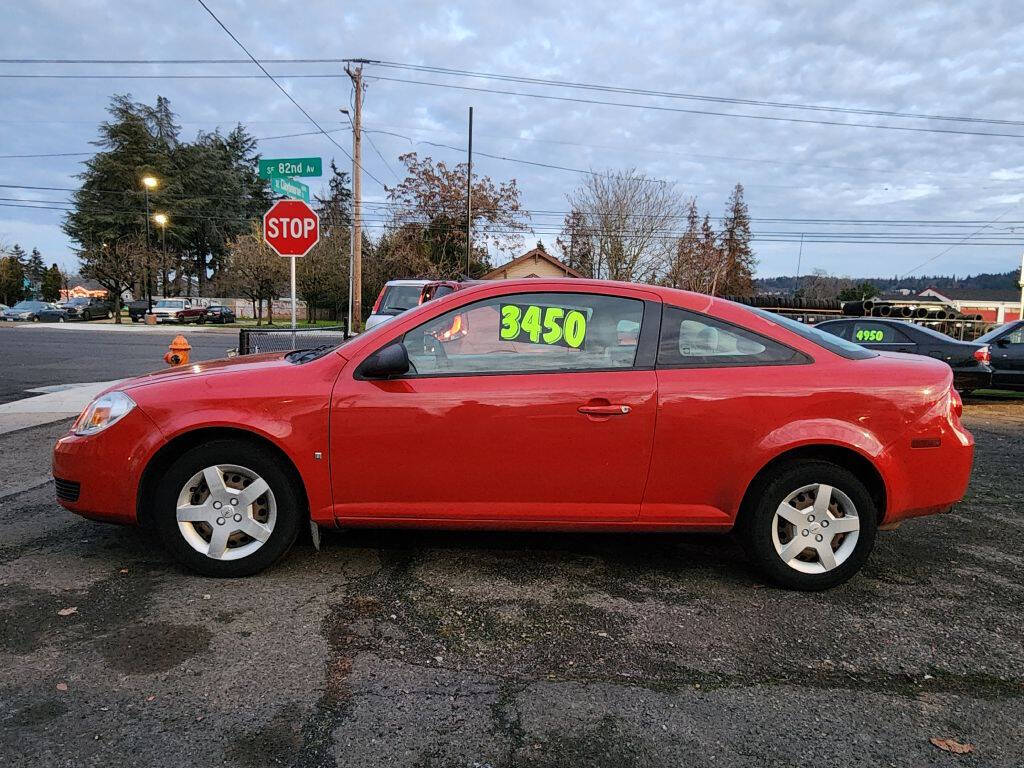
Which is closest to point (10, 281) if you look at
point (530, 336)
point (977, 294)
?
point (530, 336)

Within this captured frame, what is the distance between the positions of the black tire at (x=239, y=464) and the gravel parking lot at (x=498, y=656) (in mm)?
110

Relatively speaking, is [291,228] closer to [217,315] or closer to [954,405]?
[954,405]

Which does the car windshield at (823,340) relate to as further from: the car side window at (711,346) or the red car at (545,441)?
the car side window at (711,346)

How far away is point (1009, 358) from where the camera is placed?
438 inches

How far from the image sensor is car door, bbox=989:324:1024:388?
11.1m

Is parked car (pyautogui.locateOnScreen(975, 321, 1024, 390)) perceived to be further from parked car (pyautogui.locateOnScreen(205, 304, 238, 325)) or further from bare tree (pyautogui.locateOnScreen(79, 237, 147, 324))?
bare tree (pyautogui.locateOnScreen(79, 237, 147, 324))

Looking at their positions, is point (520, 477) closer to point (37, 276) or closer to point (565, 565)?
point (565, 565)

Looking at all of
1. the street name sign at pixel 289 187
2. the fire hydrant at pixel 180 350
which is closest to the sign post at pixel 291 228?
the street name sign at pixel 289 187

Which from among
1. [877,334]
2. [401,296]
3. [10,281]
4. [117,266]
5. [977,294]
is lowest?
[877,334]

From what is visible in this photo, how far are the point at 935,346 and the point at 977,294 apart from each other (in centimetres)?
10187

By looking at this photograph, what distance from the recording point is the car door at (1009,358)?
11070 millimetres

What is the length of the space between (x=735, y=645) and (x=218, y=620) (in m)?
2.40

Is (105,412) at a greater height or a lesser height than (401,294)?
lesser

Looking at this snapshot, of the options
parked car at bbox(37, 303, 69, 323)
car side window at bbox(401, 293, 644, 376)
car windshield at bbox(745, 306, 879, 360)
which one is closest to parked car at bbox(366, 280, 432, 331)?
car side window at bbox(401, 293, 644, 376)
